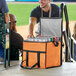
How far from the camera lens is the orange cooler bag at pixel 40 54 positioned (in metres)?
2.35

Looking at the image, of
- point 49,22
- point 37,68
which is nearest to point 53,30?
point 49,22

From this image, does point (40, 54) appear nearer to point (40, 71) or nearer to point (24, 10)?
point (40, 71)

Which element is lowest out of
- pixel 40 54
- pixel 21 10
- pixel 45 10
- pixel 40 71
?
pixel 40 71

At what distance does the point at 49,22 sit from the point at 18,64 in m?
0.63

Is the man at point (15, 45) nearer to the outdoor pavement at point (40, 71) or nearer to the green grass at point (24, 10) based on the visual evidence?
the outdoor pavement at point (40, 71)

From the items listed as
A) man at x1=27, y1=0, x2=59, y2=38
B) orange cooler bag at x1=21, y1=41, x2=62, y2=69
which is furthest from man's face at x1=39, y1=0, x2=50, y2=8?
orange cooler bag at x1=21, y1=41, x2=62, y2=69

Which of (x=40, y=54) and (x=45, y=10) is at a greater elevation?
(x=45, y=10)

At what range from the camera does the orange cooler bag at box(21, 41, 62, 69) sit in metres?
2.35

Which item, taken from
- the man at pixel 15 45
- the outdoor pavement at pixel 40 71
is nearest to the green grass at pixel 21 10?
the man at pixel 15 45

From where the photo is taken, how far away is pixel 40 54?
7.73ft

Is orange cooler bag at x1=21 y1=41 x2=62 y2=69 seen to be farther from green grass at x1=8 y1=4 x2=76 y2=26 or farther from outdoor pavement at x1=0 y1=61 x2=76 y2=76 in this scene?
green grass at x1=8 y1=4 x2=76 y2=26

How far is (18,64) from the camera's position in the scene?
264 centimetres

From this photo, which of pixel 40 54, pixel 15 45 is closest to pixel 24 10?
pixel 15 45

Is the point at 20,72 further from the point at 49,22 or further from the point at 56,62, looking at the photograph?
the point at 49,22
